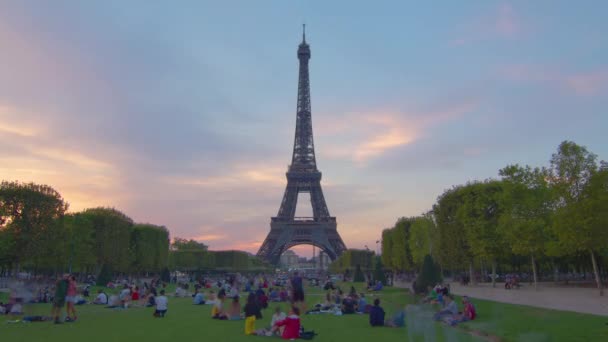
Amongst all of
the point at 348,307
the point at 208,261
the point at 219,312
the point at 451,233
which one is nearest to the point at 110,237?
the point at 451,233

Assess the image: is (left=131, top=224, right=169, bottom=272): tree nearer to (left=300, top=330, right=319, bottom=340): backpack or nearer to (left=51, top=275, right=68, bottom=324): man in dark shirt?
(left=51, top=275, right=68, bottom=324): man in dark shirt

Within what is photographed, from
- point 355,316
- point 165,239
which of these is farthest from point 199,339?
point 165,239

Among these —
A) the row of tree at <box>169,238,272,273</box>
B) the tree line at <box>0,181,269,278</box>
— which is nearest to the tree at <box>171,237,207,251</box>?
the row of tree at <box>169,238,272,273</box>

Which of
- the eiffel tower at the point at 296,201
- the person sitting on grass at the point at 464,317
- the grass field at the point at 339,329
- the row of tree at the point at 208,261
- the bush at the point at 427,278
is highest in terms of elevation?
the eiffel tower at the point at 296,201

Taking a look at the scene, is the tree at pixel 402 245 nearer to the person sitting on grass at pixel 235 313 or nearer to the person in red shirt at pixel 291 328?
the person sitting on grass at pixel 235 313

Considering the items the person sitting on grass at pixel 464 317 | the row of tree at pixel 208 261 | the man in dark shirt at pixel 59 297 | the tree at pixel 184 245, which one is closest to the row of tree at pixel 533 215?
the person sitting on grass at pixel 464 317

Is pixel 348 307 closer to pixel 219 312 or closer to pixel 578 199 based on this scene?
pixel 219 312

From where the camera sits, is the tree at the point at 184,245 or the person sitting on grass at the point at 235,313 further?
the tree at the point at 184,245
